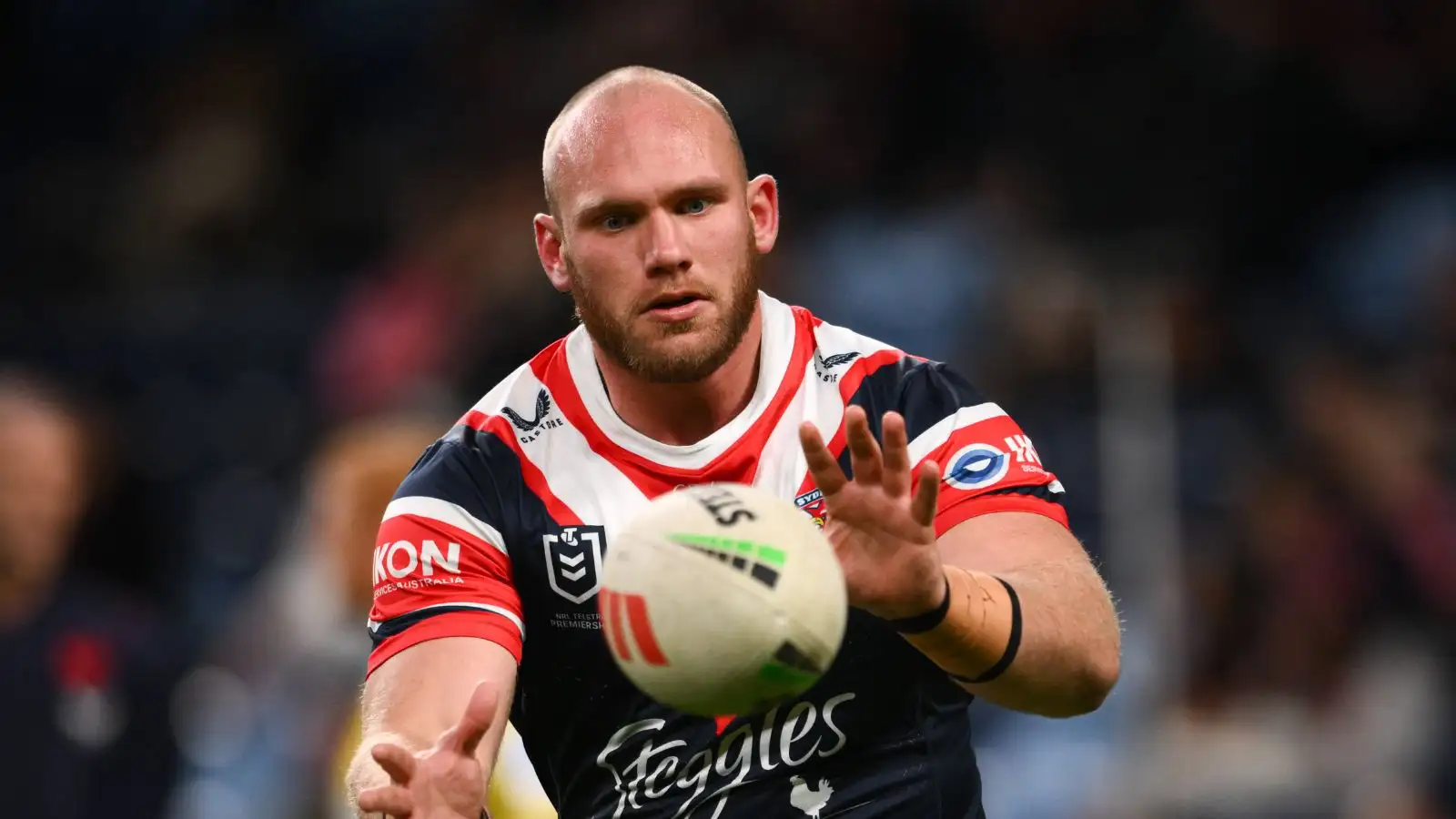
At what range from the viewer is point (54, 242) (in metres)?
11.3

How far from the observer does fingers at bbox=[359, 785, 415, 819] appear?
3404 mm

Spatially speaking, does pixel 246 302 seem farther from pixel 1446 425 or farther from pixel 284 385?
pixel 1446 425

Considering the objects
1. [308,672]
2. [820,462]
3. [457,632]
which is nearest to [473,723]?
[457,632]

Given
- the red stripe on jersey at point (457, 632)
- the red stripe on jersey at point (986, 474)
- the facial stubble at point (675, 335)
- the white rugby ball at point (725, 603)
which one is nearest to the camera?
the white rugby ball at point (725, 603)

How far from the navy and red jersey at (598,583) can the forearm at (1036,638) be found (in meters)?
0.25

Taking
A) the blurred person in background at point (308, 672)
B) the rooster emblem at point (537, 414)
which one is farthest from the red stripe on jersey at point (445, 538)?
the blurred person in background at point (308, 672)

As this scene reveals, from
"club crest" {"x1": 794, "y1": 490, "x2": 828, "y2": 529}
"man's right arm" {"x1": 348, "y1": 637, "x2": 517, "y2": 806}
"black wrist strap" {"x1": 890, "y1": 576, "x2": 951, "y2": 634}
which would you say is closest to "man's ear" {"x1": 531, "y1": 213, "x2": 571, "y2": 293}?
"club crest" {"x1": 794, "y1": 490, "x2": 828, "y2": 529}

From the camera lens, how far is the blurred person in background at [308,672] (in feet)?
22.3

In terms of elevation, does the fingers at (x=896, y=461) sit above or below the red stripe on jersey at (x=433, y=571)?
above

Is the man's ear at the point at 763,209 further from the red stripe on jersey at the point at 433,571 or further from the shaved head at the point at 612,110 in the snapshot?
the red stripe on jersey at the point at 433,571

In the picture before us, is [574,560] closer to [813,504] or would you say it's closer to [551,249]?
[813,504]

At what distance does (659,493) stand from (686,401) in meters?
0.23

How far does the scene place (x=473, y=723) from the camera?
11.3 feet

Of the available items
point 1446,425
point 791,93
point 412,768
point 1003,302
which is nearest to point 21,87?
point 791,93
